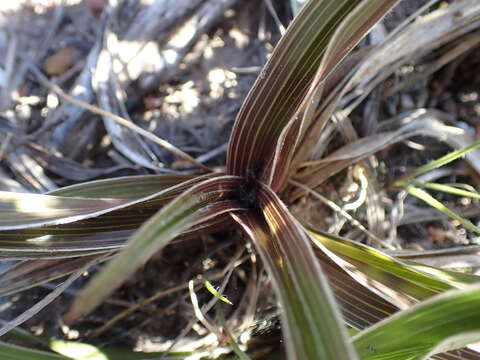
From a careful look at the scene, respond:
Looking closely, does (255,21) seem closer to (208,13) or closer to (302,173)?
(208,13)

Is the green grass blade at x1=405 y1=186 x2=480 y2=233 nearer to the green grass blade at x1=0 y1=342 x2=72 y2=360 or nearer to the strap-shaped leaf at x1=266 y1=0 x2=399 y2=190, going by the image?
the strap-shaped leaf at x1=266 y1=0 x2=399 y2=190

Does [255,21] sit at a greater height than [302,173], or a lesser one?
greater

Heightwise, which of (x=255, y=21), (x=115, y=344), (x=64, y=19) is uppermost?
(x=64, y=19)

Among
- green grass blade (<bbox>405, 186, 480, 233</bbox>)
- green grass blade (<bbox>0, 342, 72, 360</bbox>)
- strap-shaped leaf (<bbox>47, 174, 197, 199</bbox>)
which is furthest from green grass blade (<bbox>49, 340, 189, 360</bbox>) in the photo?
green grass blade (<bbox>405, 186, 480, 233</bbox>)

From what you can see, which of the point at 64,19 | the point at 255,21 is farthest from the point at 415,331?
the point at 64,19

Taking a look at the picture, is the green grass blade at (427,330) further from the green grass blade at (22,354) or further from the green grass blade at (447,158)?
the green grass blade at (22,354)

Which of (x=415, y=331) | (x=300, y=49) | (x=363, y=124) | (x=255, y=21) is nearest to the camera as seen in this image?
(x=415, y=331)

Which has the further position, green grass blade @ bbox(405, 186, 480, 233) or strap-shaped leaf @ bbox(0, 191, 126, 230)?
green grass blade @ bbox(405, 186, 480, 233)
